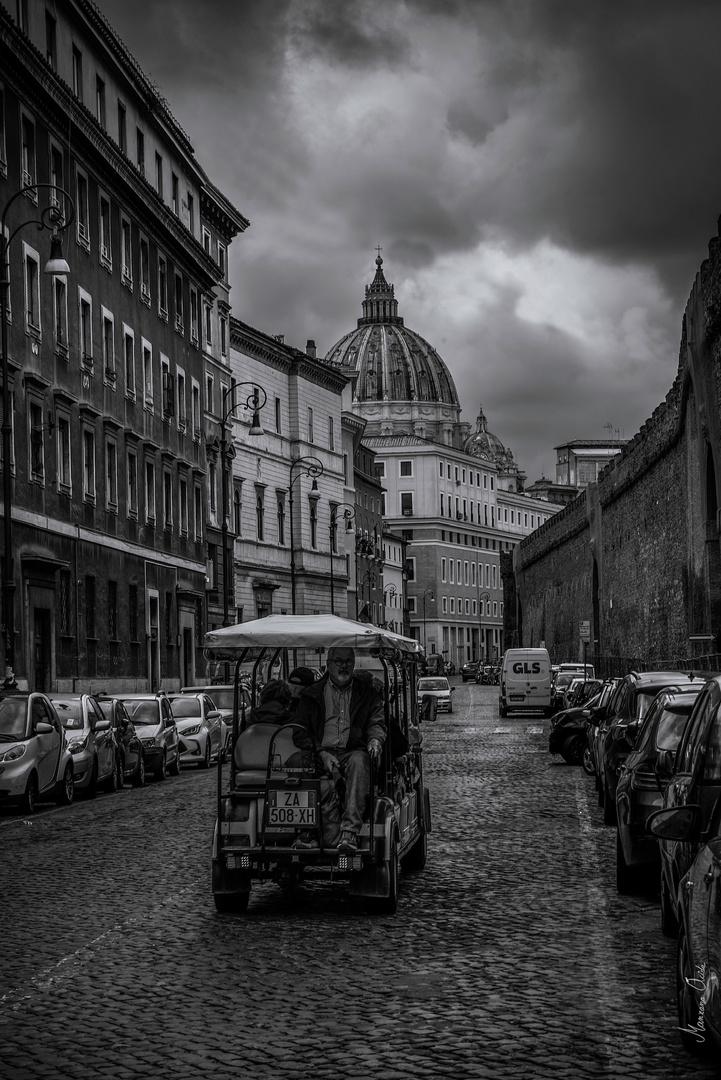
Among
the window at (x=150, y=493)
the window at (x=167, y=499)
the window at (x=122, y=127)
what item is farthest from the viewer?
the window at (x=167, y=499)

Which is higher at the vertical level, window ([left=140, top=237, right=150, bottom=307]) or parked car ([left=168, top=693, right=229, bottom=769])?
window ([left=140, top=237, right=150, bottom=307])

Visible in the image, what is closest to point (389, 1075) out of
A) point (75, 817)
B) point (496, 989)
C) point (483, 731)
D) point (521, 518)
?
point (496, 989)

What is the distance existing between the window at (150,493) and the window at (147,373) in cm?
188

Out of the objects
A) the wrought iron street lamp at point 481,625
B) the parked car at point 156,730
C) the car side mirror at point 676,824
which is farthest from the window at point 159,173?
the wrought iron street lamp at point 481,625

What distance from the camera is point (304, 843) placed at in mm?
11609

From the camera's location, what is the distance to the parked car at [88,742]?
78.7ft

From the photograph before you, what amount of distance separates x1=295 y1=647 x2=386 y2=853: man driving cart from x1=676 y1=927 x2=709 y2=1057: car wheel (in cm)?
450

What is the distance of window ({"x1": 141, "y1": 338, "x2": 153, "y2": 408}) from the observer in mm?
51281

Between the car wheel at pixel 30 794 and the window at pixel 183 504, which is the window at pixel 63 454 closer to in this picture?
the window at pixel 183 504

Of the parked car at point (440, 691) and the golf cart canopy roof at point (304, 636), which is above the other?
the golf cart canopy roof at point (304, 636)

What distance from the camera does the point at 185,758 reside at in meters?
33.5

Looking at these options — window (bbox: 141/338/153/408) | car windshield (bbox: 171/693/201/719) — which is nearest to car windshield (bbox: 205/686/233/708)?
car windshield (bbox: 171/693/201/719)

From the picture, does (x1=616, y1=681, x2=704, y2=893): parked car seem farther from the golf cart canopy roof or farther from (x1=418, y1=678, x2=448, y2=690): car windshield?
(x1=418, y1=678, x2=448, y2=690): car windshield

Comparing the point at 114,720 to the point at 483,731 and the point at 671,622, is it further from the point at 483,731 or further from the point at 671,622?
the point at 671,622
